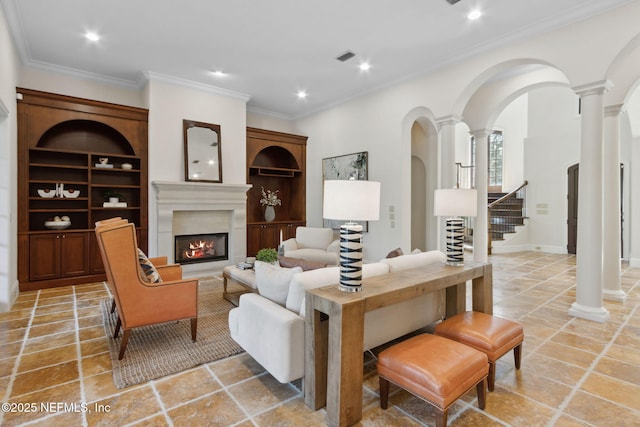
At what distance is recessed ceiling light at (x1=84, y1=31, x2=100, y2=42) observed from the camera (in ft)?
13.4

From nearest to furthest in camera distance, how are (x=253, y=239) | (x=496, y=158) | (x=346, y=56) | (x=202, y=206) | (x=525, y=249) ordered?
(x=346, y=56) → (x=202, y=206) → (x=253, y=239) → (x=525, y=249) → (x=496, y=158)

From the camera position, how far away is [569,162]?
8234mm

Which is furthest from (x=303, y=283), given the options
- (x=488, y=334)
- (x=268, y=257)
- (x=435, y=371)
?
(x=268, y=257)

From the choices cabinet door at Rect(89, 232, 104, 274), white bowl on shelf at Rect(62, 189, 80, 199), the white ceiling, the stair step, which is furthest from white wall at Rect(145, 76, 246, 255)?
the stair step

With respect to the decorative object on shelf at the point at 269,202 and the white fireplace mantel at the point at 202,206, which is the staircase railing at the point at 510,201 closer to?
the decorative object on shelf at the point at 269,202

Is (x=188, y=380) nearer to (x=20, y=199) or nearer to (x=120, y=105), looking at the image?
(x=20, y=199)

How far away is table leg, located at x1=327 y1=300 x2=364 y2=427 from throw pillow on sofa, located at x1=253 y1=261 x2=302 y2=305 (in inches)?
23.1

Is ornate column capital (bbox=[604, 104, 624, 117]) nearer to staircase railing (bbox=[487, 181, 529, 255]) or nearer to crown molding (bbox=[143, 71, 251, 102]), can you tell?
staircase railing (bbox=[487, 181, 529, 255])

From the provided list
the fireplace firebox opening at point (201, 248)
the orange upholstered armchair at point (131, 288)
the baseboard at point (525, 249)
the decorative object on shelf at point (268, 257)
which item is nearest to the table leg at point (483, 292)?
the decorative object on shelf at point (268, 257)

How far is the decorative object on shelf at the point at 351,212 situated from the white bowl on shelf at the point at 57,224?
4.82 metres

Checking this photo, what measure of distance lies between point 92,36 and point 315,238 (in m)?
4.38

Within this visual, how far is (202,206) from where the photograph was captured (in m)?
5.85

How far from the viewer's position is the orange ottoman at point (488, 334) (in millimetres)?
2238

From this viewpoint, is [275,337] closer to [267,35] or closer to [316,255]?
[316,255]
